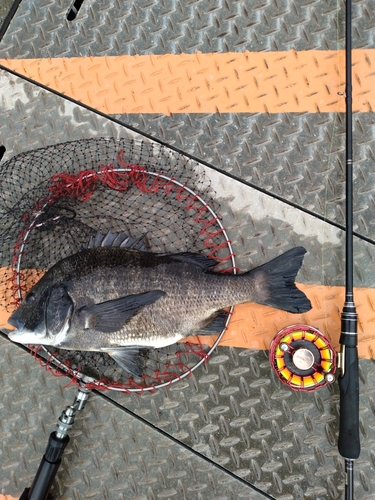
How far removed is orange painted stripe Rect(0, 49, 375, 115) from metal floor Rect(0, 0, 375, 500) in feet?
0.16

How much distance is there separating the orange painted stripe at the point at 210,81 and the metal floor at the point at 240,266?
0.16 ft

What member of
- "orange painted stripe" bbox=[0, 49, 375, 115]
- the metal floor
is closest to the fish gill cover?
the metal floor

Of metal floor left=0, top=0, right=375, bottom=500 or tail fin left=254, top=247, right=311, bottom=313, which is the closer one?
tail fin left=254, top=247, right=311, bottom=313

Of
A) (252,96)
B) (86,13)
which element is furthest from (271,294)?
(86,13)

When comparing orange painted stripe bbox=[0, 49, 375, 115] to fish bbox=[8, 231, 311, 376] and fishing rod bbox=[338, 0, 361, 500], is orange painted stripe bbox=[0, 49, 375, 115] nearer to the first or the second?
fish bbox=[8, 231, 311, 376]

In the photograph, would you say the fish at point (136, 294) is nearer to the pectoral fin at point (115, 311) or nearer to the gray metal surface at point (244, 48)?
the pectoral fin at point (115, 311)

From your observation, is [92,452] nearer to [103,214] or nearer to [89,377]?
[89,377]

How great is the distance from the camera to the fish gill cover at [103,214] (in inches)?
110

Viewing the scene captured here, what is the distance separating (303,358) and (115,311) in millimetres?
1157

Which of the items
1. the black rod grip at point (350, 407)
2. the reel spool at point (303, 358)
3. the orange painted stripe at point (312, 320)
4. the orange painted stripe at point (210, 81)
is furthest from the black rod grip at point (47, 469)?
the orange painted stripe at point (210, 81)

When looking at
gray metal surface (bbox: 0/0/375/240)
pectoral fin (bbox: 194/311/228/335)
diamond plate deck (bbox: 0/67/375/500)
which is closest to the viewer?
pectoral fin (bbox: 194/311/228/335)

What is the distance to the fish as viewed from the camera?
8.10ft

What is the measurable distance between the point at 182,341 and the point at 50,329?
83 centimetres

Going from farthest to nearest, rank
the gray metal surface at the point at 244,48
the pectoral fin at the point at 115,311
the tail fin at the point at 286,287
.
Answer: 1. the gray metal surface at the point at 244,48
2. the tail fin at the point at 286,287
3. the pectoral fin at the point at 115,311
